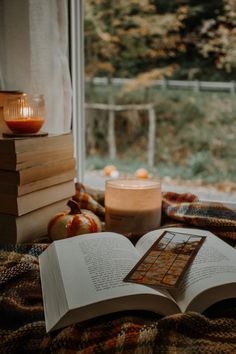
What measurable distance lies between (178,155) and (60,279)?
3.24 meters

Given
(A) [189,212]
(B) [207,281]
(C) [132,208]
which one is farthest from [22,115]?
(B) [207,281]

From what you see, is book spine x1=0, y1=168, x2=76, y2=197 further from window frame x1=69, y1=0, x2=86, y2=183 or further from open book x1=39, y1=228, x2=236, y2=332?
window frame x1=69, y1=0, x2=86, y2=183

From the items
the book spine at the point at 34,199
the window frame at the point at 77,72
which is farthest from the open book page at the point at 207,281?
the window frame at the point at 77,72

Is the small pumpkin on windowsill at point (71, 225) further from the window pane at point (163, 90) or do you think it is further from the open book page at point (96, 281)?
the window pane at point (163, 90)

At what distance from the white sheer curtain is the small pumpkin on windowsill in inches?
15.0

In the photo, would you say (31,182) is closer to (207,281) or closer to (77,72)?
(207,281)

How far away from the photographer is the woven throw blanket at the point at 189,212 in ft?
3.12

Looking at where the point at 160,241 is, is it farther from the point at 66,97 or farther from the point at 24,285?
the point at 66,97

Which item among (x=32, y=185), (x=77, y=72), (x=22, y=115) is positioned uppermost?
(x=77, y=72)

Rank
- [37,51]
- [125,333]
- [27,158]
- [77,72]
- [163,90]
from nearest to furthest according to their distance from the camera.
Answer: [125,333]
[27,158]
[37,51]
[77,72]
[163,90]

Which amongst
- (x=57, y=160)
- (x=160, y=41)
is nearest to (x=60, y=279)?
(x=57, y=160)

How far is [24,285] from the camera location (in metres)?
0.70

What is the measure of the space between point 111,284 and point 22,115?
0.53m

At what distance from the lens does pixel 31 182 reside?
931 mm
